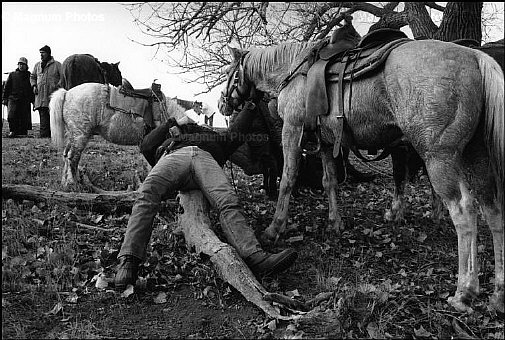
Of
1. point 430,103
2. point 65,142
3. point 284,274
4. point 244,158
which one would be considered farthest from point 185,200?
point 65,142

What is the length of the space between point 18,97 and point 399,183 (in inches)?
469

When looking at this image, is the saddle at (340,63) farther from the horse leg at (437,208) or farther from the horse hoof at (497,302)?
the horse leg at (437,208)

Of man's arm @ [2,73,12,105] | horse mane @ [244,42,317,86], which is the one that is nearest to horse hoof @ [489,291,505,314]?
horse mane @ [244,42,317,86]

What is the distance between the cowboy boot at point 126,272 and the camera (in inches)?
162

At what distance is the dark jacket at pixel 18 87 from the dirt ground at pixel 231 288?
935cm

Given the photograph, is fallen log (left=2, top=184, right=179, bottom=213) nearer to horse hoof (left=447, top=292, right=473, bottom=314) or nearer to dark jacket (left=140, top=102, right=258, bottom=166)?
dark jacket (left=140, top=102, right=258, bottom=166)

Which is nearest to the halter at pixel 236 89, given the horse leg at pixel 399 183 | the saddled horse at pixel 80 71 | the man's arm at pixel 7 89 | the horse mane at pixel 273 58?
the horse mane at pixel 273 58

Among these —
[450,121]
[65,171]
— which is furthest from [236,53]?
[450,121]

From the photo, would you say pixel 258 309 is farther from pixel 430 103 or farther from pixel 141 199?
pixel 430 103

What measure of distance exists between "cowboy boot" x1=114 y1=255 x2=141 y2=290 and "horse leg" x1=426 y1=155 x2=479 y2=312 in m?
2.62

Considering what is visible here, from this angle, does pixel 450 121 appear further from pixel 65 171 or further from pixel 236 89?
pixel 65 171

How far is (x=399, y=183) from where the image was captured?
662 centimetres

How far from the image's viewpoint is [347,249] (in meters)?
5.32

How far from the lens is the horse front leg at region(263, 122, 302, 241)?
5.65 meters
